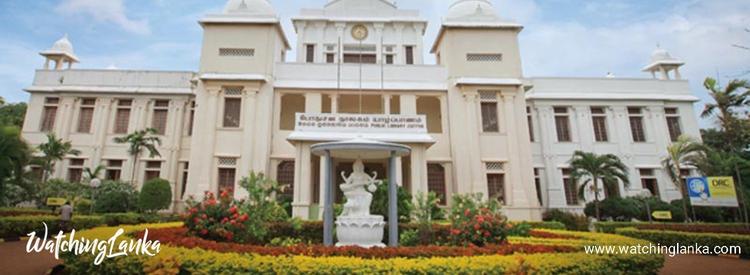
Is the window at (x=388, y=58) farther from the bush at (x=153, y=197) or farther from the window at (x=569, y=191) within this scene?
the bush at (x=153, y=197)

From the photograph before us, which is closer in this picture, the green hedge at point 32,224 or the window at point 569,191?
the green hedge at point 32,224

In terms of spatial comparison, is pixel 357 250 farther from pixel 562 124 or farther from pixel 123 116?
pixel 123 116

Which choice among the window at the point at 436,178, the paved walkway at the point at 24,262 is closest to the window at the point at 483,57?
the window at the point at 436,178

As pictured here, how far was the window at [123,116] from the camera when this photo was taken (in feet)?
63.0

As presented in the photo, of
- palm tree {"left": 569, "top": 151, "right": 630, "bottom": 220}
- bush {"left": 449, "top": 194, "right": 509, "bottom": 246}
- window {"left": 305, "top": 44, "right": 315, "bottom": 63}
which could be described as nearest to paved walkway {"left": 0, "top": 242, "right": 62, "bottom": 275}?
bush {"left": 449, "top": 194, "right": 509, "bottom": 246}

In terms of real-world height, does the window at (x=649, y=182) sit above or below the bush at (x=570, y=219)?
above

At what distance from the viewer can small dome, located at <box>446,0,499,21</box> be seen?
17656 mm

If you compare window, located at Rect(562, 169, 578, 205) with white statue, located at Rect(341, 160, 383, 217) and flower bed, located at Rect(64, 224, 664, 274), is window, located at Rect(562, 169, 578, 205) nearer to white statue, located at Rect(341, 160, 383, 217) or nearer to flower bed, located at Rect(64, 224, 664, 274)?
white statue, located at Rect(341, 160, 383, 217)

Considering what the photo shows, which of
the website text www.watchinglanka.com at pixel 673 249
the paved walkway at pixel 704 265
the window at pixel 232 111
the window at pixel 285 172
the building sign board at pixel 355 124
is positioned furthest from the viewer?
the window at pixel 285 172

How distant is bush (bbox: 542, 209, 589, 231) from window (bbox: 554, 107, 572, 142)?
5121mm

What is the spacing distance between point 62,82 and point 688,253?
88.4 feet

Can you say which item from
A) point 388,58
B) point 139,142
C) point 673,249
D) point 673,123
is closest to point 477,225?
point 673,249

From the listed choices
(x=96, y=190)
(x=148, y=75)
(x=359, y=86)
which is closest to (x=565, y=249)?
(x=359, y=86)

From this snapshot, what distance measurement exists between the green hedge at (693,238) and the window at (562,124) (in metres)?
8.99
